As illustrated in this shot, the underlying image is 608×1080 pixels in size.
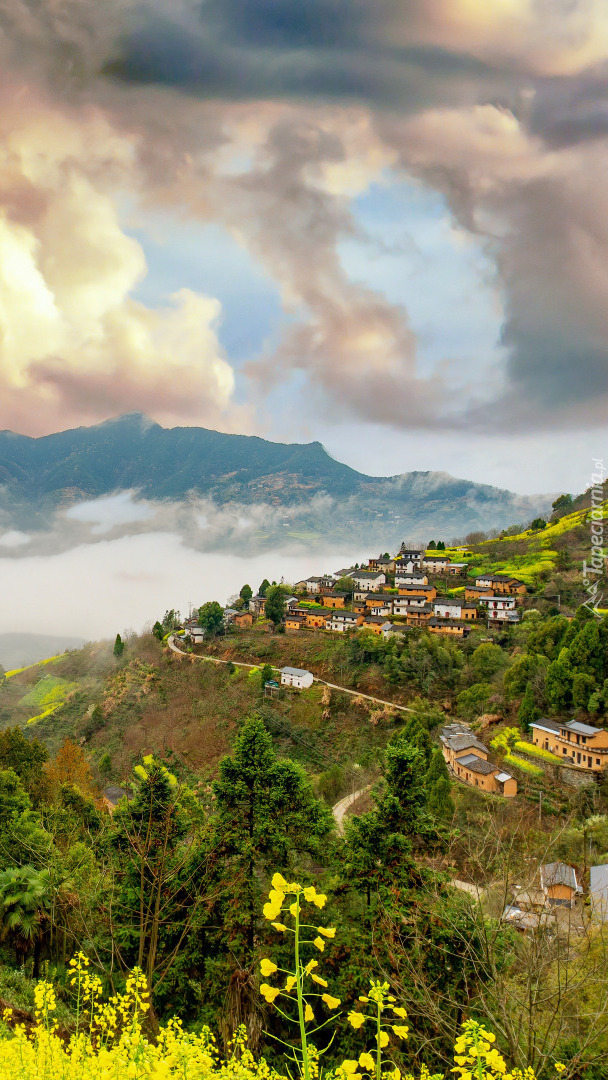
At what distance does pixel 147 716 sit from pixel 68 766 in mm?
17722

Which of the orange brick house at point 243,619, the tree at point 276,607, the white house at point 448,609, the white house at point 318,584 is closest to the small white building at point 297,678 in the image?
the tree at point 276,607

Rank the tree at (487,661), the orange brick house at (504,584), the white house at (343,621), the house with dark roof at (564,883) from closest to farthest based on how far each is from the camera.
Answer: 1. the house with dark roof at (564,883)
2. the tree at (487,661)
3. the orange brick house at (504,584)
4. the white house at (343,621)

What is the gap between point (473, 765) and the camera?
24359 mm

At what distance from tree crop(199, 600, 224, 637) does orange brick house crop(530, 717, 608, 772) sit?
3230 cm

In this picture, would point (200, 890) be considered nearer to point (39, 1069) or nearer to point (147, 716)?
point (39, 1069)

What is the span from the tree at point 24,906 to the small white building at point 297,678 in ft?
88.9

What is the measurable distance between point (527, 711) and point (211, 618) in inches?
1219

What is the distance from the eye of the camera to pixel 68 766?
80.8ft

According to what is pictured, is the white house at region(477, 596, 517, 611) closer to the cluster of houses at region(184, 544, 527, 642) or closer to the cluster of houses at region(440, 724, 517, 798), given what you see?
the cluster of houses at region(184, 544, 527, 642)

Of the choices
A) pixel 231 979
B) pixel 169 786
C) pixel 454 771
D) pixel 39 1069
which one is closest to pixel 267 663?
pixel 454 771

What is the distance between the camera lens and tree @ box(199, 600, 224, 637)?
5047 centimetres

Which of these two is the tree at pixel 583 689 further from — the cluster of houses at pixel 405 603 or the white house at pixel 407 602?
the white house at pixel 407 602

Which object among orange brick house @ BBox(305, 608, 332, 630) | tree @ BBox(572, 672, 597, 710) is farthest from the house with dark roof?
orange brick house @ BBox(305, 608, 332, 630)

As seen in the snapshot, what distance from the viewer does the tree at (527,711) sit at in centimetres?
2619
